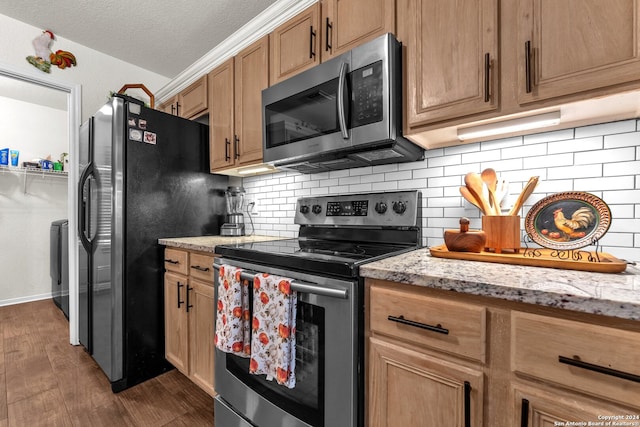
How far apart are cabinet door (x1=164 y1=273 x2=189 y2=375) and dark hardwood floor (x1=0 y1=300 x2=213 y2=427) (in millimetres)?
170

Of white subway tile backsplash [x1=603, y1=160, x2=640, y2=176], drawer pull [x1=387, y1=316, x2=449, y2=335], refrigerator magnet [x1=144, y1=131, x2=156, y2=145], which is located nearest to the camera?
drawer pull [x1=387, y1=316, x2=449, y2=335]

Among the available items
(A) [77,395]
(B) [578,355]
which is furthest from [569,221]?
(A) [77,395]

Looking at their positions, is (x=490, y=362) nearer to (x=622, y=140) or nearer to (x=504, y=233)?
(x=504, y=233)

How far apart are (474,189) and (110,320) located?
7.42 ft

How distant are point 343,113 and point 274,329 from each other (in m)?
0.98

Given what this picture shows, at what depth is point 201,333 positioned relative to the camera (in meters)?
1.68

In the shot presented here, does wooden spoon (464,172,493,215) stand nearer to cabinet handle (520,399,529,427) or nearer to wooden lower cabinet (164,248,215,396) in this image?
cabinet handle (520,399,529,427)

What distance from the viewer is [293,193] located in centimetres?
209

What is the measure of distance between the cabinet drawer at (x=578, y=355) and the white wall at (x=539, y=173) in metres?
0.68

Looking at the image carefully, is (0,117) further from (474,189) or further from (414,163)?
(474,189)

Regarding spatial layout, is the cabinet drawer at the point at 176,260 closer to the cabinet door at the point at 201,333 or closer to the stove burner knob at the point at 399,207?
the cabinet door at the point at 201,333

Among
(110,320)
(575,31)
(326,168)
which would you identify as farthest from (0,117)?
(575,31)

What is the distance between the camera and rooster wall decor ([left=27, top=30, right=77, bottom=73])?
2321mm

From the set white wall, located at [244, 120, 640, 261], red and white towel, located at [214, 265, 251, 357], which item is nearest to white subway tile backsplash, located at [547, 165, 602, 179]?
white wall, located at [244, 120, 640, 261]
